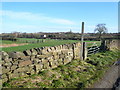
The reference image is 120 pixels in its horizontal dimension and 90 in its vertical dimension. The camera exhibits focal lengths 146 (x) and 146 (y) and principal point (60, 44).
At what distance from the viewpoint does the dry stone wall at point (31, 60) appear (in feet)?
18.6

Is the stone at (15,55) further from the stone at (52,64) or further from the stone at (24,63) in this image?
the stone at (52,64)

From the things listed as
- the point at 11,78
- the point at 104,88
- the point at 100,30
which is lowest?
the point at 104,88

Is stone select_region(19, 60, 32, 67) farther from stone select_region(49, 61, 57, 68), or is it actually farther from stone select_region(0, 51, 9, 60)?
stone select_region(49, 61, 57, 68)

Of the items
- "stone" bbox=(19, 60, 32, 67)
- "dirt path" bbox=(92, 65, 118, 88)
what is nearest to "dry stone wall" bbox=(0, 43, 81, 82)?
"stone" bbox=(19, 60, 32, 67)

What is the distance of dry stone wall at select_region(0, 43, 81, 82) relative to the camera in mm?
5668

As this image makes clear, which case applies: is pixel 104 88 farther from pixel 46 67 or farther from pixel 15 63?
pixel 15 63

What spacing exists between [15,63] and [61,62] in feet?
12.5

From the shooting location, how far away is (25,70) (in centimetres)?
638

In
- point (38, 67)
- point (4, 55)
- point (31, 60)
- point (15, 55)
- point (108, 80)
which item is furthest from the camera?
point (108, 80)

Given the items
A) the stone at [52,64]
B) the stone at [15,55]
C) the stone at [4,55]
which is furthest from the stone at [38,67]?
the stone at [4,55]

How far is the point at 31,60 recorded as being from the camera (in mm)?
6754

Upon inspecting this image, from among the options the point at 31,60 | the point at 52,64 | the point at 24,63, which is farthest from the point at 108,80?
the point at 24,63

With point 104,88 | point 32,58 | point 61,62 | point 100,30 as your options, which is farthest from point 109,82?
point 100,30

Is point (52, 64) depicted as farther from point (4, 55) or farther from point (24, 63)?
point (4, 55)
